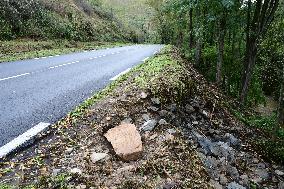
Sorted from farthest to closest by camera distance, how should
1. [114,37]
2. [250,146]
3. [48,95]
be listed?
[114,37]
[48,95]
[250,146]

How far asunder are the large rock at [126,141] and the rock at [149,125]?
1.00 feet

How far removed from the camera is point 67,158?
452cm

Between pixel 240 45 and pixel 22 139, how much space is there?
21109mm

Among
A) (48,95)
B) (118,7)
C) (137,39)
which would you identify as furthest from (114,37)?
(118,7)

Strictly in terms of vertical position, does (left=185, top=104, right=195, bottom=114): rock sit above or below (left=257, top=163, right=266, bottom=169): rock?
above

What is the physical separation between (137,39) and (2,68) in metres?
53.0

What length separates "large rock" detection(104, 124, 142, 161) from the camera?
4.70 metres

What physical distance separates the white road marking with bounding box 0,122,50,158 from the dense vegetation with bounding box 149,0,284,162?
5096 mm

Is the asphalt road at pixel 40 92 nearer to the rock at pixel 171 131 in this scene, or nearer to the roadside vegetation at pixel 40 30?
the rock at pixel 171 131

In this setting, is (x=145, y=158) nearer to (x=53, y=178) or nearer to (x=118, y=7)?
(x=53, y=178)

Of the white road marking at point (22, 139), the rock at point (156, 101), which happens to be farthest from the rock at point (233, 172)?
the white road marking at point (22, 139)

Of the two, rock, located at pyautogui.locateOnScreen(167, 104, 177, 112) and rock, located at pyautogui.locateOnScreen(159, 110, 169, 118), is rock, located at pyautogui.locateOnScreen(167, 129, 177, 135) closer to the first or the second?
rock, located at pyautogui.locateOnScreen(159, 110, 169, 118)

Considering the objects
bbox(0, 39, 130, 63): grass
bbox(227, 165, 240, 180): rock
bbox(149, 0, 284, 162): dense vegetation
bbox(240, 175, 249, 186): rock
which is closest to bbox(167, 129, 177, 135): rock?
bbox(227, 165, 240, 180): rock

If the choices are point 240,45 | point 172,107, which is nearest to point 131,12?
point 240,45
